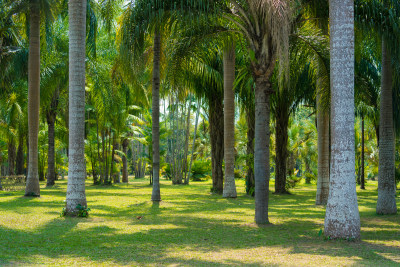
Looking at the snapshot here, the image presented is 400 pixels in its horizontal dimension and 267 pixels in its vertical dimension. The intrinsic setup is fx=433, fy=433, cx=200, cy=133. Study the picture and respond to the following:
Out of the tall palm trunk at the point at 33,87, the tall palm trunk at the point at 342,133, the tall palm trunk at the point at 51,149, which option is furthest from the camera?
the tall palm trunk at the point at 51,149

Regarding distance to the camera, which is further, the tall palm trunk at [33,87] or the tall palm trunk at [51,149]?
the tall palm trunk at [51,149]

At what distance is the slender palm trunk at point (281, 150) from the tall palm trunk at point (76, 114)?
13162mm

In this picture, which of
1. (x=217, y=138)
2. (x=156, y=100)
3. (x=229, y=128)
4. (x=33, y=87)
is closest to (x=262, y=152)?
(x=156, y=100)

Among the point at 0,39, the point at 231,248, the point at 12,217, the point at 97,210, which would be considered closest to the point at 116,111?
the point at 0,39

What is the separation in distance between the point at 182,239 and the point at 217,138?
1385 cm

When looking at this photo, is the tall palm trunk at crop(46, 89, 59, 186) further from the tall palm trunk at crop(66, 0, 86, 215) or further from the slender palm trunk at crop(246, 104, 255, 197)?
the tall palm trunk at crop(66, 0, 86, 215)

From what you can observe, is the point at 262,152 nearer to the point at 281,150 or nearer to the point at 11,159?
the point at 281,150

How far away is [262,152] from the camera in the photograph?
10.8m

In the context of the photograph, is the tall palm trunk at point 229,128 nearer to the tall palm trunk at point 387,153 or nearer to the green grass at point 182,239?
the green grass at point 182,239

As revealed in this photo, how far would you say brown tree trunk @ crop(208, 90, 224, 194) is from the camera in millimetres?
22234

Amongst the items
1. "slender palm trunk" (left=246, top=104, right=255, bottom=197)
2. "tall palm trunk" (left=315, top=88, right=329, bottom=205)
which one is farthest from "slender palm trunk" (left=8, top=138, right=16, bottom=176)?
"tall palm trunk" (left=315, top=88, right=329, bottom=205)

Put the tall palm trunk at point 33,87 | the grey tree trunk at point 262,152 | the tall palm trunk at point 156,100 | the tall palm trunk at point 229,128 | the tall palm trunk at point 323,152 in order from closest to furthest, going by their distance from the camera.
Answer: the grey tree trunk at point 262,152, the tall palm trunk at point 323,152, the tall palm trunk at point 156,100, the tall palm trunk at point 33,87, the tall palm trunk at point 229,128

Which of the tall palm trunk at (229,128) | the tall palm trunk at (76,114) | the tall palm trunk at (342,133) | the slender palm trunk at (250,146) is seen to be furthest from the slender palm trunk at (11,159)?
the tall palm trunk at (342,133)

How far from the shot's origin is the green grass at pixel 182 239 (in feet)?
22.7
